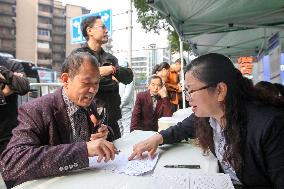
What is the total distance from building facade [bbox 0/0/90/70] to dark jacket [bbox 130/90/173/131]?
5045 cm

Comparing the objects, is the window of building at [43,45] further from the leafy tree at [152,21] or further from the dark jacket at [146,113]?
the dark jacket at [146,113]

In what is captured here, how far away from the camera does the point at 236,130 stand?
64.1 inches

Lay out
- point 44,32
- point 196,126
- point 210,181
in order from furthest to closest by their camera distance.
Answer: point 44,32 → point 196,126 → point 210,181

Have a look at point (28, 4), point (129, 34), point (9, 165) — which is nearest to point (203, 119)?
point (9, 165)

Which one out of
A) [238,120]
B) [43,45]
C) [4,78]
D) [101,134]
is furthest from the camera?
[43,45]

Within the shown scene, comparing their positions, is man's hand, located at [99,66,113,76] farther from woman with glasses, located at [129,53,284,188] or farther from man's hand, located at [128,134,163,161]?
woman with glasses, located at [129,53,284,188]

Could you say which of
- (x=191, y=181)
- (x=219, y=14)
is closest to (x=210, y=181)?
(x=191, y=181)

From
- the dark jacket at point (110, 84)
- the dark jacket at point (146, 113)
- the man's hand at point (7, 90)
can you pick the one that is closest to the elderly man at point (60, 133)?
the man's hand at point (7, 90)

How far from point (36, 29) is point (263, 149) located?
60.5 m

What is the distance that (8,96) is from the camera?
8.22 feet

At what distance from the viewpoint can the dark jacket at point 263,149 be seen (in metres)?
1.52

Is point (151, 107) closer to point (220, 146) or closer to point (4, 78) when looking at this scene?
point (4, 78)

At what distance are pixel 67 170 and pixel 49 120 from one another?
29 cm

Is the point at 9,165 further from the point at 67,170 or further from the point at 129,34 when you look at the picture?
the point at 129,34
